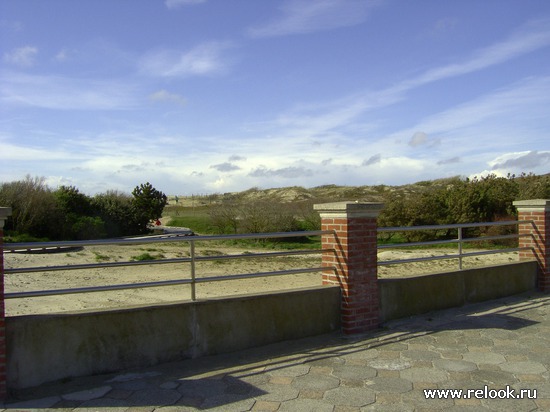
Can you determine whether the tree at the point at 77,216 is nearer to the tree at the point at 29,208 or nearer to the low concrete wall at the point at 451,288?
the tree at the point at 29,208

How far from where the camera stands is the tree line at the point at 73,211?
19.8m

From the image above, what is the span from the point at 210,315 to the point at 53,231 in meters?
18.0

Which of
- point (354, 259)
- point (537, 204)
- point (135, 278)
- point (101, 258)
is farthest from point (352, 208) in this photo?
point (101, 258)

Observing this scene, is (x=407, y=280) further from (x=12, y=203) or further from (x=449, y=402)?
(x=12, y=203)

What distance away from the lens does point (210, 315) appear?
4.95m

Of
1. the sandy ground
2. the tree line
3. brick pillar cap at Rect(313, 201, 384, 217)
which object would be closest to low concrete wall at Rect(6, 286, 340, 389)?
brick pillar cap at Rect(313, 201, 384, 217)

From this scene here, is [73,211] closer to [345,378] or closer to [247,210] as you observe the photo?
[247,210]

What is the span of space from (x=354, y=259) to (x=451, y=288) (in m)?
2.10

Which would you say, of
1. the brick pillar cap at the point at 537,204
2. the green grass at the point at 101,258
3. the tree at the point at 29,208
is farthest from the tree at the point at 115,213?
the brick pillar cap at the point at 537,204

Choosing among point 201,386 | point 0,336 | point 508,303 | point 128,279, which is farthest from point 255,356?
point 128,279

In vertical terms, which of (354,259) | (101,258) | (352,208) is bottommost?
(101,258)

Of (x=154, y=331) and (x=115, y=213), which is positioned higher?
(x=115, y=213)

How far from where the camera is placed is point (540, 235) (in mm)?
8344

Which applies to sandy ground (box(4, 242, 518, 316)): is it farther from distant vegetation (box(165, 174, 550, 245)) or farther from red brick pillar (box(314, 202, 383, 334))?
distant vegetation (box(165, 174, 550, 245))
